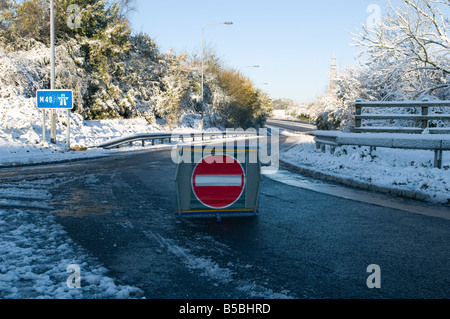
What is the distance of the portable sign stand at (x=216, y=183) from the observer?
6.54 meters

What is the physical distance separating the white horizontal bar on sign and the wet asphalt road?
23.0 inches

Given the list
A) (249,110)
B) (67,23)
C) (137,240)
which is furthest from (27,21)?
(249,110)

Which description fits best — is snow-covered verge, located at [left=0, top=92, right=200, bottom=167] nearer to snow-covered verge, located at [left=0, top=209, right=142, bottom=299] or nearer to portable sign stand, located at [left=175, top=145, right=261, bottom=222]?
snow-covered verge, located at [left=0, top=209, right=142, bottom=299]

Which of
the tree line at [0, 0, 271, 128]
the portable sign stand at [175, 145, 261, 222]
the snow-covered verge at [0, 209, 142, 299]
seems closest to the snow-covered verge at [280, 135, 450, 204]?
the portable sign stand at [175, 145, 261, 222]

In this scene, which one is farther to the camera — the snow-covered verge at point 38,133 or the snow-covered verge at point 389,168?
the snow-covered verge at point 38,133

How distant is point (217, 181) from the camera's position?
21.7 ft

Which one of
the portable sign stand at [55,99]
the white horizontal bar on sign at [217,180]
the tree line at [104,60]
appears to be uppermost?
the tree line at [104,60]

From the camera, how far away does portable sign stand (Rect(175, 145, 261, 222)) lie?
654 cm

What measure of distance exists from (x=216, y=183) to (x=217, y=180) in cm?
5

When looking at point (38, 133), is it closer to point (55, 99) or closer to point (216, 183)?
point (55, 99)

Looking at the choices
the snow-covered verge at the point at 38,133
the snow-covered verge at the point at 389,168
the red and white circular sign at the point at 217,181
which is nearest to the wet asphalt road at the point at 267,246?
the red and white circular sign at the point at 217,181

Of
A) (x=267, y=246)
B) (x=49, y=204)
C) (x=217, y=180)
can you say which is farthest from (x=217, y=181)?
(x=49, y=204)

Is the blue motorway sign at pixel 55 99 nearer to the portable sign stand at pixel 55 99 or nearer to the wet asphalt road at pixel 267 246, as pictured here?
the portable sign stand at pixel 55 99
